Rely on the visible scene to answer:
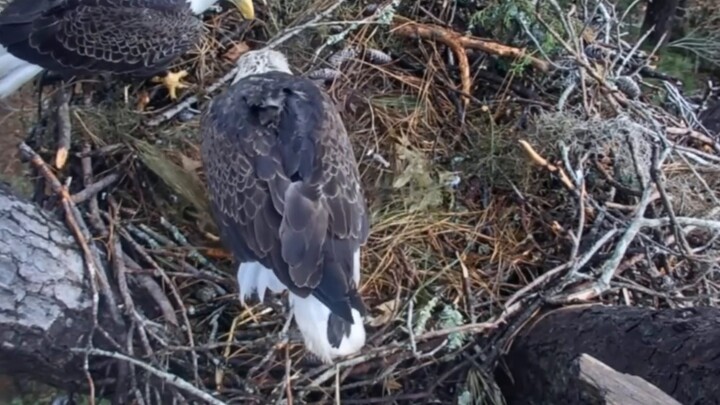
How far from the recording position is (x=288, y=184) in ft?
11.1

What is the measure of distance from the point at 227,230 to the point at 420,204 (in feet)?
2.47

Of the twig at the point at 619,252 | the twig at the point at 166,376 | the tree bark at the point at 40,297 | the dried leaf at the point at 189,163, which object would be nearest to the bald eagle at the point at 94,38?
the dried leaf at the point at 189,163

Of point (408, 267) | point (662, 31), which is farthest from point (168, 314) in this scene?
point (662, 31)

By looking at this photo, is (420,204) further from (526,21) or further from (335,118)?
(526,21)

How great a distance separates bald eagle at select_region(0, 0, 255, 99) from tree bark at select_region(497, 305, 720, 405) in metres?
1.83

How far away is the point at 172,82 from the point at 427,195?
116 cm

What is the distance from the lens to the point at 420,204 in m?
3.76

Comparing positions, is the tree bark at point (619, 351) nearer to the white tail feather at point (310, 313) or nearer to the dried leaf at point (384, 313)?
the dried leaf at point (384, 313)

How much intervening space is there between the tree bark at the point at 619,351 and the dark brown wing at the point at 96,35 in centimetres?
189

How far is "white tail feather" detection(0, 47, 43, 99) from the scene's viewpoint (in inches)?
165

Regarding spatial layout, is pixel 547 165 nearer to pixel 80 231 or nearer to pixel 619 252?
pixel 619 252

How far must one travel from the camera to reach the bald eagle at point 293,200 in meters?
3.16

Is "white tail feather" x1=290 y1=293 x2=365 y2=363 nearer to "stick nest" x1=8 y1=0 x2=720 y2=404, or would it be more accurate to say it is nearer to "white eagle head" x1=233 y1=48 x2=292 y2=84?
"stick nest" x1=8 y1=0 x2=720 y2=404

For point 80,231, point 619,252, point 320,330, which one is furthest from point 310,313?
point 619,252
